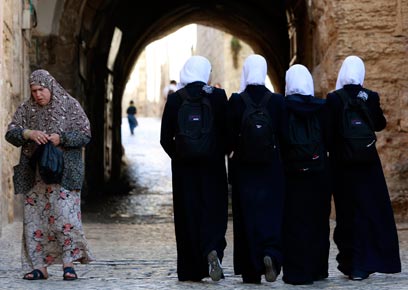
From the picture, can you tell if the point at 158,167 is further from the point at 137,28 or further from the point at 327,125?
the point at 327,125

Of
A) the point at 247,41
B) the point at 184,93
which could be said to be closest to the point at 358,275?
the point at 184,93

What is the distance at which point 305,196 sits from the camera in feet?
18.1

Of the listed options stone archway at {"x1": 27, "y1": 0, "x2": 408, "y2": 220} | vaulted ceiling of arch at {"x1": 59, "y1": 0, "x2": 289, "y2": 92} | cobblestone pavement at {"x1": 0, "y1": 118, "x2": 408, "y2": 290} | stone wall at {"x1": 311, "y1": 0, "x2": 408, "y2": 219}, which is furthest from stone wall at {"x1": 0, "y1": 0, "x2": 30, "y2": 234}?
vaulted ceiling of arch at {"x1": 59, "y1": 0, "x2": 289, "y2": 92}

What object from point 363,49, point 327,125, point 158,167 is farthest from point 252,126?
point 158,167

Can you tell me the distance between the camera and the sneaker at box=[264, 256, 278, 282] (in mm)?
5145

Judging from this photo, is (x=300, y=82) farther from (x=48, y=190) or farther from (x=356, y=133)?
(x=48, y=190)

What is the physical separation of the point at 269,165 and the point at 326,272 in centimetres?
78

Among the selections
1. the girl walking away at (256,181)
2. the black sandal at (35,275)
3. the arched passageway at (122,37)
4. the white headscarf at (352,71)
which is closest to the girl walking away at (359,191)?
the white headscarf at (352,71)

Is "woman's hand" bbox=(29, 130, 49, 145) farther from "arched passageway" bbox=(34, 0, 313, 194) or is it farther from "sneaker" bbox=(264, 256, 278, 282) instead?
"arched passageway" bbox=(34, 0, 313, 194)

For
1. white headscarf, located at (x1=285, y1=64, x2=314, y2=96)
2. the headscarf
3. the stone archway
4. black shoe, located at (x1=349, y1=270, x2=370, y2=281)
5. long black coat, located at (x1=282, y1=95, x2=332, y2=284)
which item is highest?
the stone archway

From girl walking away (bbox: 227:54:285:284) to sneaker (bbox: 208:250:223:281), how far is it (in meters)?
0.16

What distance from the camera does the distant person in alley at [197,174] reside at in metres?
5.38

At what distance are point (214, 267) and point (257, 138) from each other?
778 mm

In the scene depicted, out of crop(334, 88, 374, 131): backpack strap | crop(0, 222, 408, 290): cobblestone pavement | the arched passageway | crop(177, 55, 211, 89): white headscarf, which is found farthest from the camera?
the arched passageway
